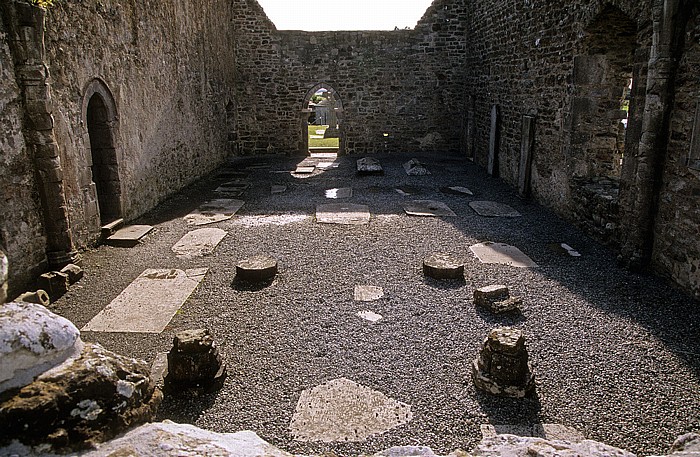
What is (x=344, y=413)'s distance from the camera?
3867 mm

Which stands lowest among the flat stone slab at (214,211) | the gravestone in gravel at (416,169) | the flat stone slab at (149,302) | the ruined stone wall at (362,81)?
the flat stone slab at (149,302)

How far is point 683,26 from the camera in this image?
5812mm

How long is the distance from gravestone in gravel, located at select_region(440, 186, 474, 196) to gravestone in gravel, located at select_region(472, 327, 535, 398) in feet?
24.3

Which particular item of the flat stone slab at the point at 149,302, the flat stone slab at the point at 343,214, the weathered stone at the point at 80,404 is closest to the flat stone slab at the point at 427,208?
the flat stone slab at the point at 343,214

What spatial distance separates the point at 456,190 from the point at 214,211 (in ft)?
18.0

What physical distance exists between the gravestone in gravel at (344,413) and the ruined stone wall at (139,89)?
4949 mm

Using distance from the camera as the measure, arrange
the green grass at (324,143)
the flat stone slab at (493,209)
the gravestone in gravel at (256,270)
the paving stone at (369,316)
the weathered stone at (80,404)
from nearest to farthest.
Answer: the weathered stone at (80,404) → the paving stone at (369,316) → the gravestone in gravel at (256,270) → the flat stone slab at (493,209) → the green grass at (324,143)

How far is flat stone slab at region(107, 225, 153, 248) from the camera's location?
782cm

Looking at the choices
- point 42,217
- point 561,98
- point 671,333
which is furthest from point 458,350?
point 561,98

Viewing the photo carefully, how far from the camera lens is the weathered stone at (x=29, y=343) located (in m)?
1.58

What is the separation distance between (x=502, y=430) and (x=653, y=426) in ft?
3.70

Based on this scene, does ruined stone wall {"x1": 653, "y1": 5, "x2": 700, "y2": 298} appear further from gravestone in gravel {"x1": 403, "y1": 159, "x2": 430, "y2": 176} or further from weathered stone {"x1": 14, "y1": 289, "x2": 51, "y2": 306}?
gravestone in gravel {"x1": 403, "y1": 159, "x2": 430, "y2": 176}

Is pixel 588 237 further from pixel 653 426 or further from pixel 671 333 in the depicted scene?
pixel 653 426

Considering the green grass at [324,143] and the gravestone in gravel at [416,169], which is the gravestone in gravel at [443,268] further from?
the green grass at [324,143]
